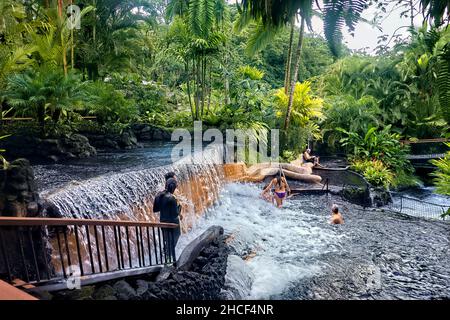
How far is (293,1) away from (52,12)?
11406 mm

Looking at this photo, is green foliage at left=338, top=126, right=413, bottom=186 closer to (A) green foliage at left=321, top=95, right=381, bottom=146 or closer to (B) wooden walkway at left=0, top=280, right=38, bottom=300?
(A) green foliage at left=321, top=95, right=381, bottom=146

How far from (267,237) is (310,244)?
89 centimetres

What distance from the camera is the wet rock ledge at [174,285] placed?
349cm

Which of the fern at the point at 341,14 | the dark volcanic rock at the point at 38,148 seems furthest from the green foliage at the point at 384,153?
the fern at the point at 341,14

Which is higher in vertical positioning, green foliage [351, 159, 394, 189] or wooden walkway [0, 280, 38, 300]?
wooden walkway [0, 280, 38, 300]

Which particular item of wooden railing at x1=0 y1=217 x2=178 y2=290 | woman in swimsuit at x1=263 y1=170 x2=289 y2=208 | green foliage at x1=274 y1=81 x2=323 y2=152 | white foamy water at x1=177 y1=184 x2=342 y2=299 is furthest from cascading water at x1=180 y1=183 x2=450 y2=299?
green foliage at x1=274 y1=81 x2=323 y2=152

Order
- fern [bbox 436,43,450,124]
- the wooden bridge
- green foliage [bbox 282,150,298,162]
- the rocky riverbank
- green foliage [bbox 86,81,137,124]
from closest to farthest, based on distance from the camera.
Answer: fern [bbox 436,43,450,124] → the wooden bridge → the rocky riverbank → green foliage [bbox 86,81,137,124] → green foliage [bbox 282,150,298,162]

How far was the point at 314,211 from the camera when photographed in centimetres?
865

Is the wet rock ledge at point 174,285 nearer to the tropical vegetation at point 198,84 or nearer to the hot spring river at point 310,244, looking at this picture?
the hot spring river at point 310,244

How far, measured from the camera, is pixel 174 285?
3912mm

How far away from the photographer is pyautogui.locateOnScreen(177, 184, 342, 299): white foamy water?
5.20 m

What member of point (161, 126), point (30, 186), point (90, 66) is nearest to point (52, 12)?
point (90, 66)

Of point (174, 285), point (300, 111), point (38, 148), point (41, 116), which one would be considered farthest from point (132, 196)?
point (300, 111)

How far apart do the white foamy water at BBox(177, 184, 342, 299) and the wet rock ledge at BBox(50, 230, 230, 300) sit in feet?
1.23
